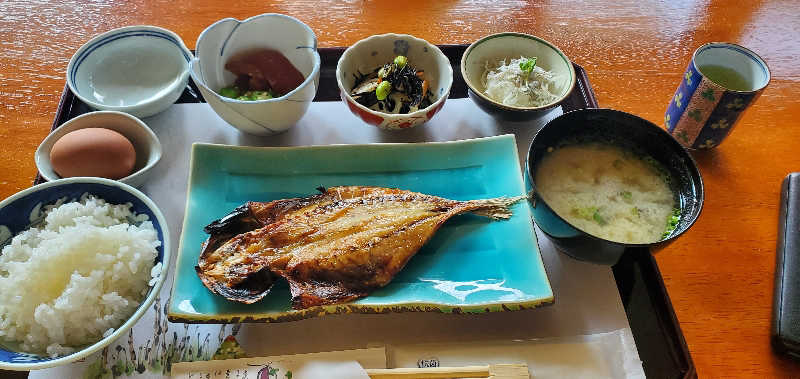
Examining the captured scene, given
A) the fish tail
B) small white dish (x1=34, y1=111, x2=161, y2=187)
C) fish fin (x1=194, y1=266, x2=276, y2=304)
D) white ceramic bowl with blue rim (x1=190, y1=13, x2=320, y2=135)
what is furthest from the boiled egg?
the fish tail

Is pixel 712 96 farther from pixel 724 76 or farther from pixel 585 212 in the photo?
pixel 585 212

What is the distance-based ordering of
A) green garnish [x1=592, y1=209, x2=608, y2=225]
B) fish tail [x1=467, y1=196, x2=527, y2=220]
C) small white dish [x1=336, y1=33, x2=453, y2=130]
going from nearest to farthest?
green garnish [x1=592, y1=209, x2=608, y2=225], fish tail [x1=467, y1=196, x2=527, y2=220], small white dish [x1=336, y1=33, x2=453, y2=130]

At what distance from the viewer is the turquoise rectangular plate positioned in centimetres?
121

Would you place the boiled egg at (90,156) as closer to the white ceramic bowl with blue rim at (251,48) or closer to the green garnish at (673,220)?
the white ceramic bowl with blue rim at (251,48)

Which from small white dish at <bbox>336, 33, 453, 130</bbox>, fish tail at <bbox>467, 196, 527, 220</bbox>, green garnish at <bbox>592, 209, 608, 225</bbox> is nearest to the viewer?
green garnish at <bbox>592, 209, 608, 225</bbox>

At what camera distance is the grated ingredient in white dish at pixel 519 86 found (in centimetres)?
166

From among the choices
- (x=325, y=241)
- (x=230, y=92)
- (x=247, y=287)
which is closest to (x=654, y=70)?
(x=325, y=241)

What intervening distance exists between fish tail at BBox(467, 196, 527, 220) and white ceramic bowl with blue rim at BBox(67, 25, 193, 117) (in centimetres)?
108

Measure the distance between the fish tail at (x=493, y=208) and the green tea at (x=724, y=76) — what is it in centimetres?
80

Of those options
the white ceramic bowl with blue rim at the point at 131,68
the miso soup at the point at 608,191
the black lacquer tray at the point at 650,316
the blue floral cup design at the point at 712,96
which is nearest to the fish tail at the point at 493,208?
the miso soup at the point at 608,191

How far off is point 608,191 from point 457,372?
0.68 meters

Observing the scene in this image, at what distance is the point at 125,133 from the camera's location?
1.55 meters

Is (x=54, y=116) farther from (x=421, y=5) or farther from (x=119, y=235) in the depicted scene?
(x=421, y=5)

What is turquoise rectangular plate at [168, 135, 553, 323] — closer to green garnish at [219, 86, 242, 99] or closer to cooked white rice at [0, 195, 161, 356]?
cooked white rice at [0, 195, 161, 356]
